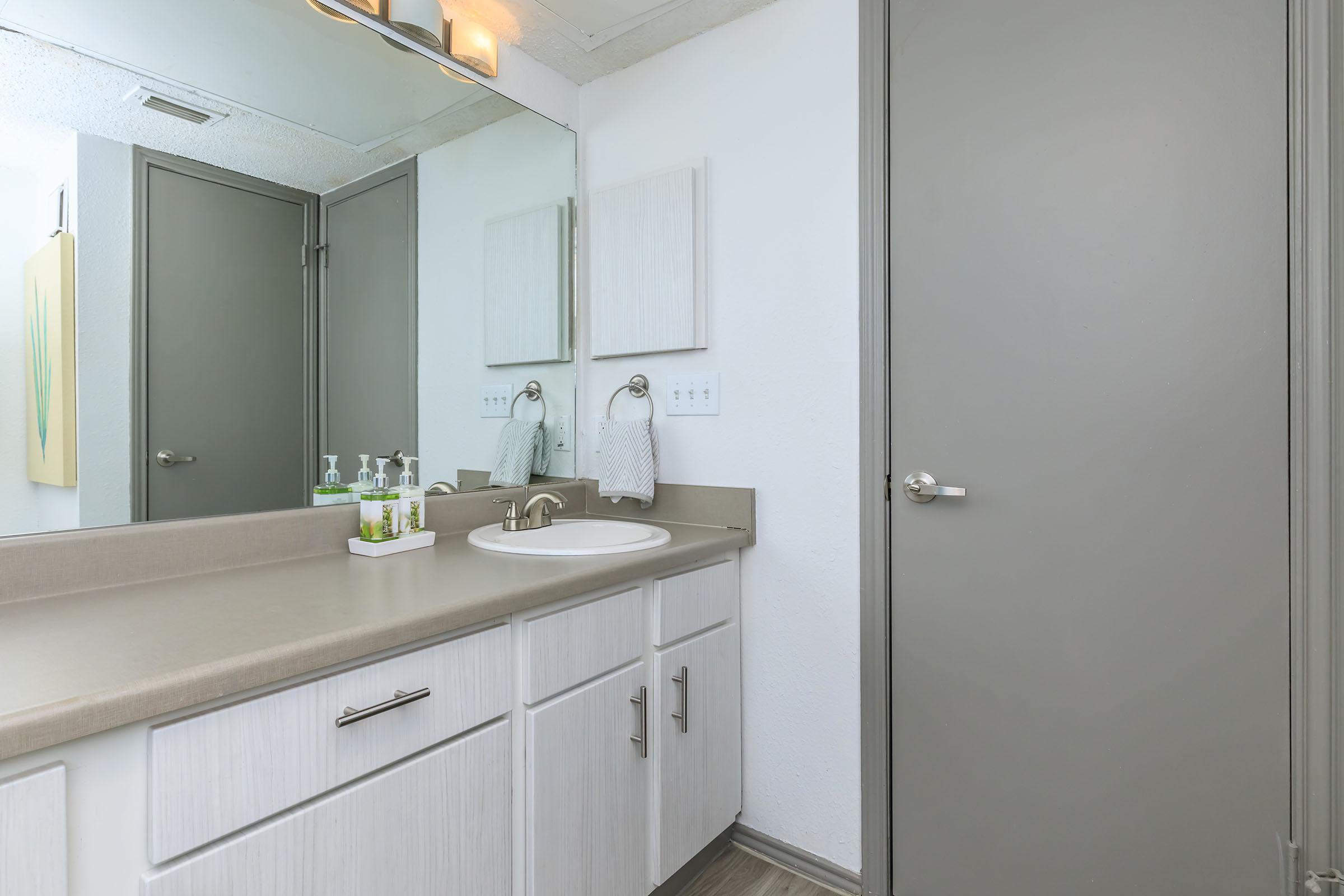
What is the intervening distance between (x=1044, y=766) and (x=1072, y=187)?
1141 mm

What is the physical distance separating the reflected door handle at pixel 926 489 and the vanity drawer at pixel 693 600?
1.62 feet

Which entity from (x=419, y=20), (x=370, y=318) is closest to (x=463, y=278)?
(x=370, y=318)

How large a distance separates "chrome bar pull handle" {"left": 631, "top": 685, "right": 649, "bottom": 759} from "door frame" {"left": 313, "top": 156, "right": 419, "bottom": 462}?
811 mm

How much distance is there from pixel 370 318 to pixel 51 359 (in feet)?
1.87

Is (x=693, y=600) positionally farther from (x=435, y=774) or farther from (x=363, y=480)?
(x=363, y=480)

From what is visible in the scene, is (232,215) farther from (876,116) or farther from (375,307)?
(876,116)

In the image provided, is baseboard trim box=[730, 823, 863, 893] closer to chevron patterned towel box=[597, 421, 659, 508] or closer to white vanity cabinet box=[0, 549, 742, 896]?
white vanity cabinet box=[0, 549, 742, 896]

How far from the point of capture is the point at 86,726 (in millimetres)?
633

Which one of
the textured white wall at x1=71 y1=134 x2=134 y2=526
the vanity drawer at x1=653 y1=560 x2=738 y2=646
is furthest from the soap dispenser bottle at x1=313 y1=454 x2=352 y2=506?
the vanity drawer at x1=653 y1=560 x2=738 y2=646

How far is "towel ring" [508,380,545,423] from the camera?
185 centimetres

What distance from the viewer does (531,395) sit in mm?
1896

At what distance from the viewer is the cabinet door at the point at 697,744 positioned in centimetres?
141

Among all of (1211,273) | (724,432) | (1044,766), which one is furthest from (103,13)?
(1044,766)

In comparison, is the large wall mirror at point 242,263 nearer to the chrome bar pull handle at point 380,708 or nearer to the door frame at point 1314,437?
the chrome bar pull handle at point 380,708
